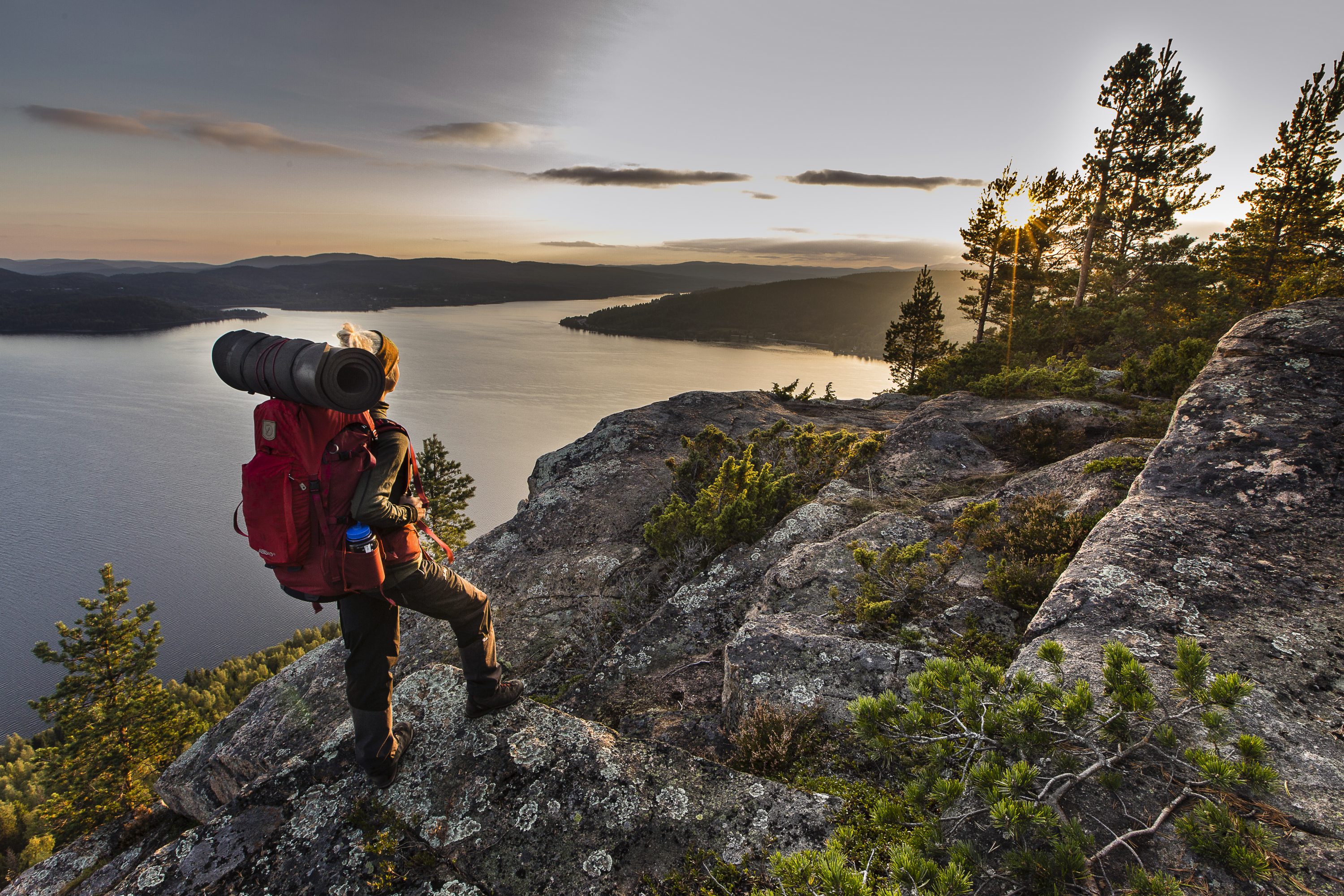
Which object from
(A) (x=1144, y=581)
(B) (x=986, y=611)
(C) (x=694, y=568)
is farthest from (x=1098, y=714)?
(C) (x=694, y=568)

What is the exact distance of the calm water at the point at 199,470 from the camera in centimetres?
7344

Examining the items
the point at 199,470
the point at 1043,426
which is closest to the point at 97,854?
the point at 1043,426

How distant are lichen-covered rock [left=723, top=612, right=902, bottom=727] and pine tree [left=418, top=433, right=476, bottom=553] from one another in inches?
1266

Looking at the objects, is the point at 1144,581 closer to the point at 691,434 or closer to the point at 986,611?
the point at 986,611

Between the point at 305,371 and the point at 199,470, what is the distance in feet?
345

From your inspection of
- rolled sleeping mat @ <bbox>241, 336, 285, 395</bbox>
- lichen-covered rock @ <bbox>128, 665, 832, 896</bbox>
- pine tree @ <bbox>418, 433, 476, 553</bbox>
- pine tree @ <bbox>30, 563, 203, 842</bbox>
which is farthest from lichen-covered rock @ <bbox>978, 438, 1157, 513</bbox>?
pine tree @ <bbox>30, 563, 203, 842</bbox>

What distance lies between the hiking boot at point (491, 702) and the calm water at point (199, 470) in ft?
187

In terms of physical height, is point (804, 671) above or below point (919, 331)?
below

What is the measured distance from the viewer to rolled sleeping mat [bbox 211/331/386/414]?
3.04 m

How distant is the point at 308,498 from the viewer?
3256 mm

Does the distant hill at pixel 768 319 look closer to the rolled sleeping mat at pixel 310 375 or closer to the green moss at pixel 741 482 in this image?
the green moss at pixel 741 482

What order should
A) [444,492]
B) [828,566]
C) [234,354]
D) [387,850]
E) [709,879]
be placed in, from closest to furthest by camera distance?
[709,879] → [387,850] → [234,354] → [828,566] → [444,492]

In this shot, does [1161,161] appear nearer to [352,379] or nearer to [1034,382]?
[1034,382]

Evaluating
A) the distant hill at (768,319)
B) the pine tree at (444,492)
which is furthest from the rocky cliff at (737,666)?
the distant hill at (768,319)
